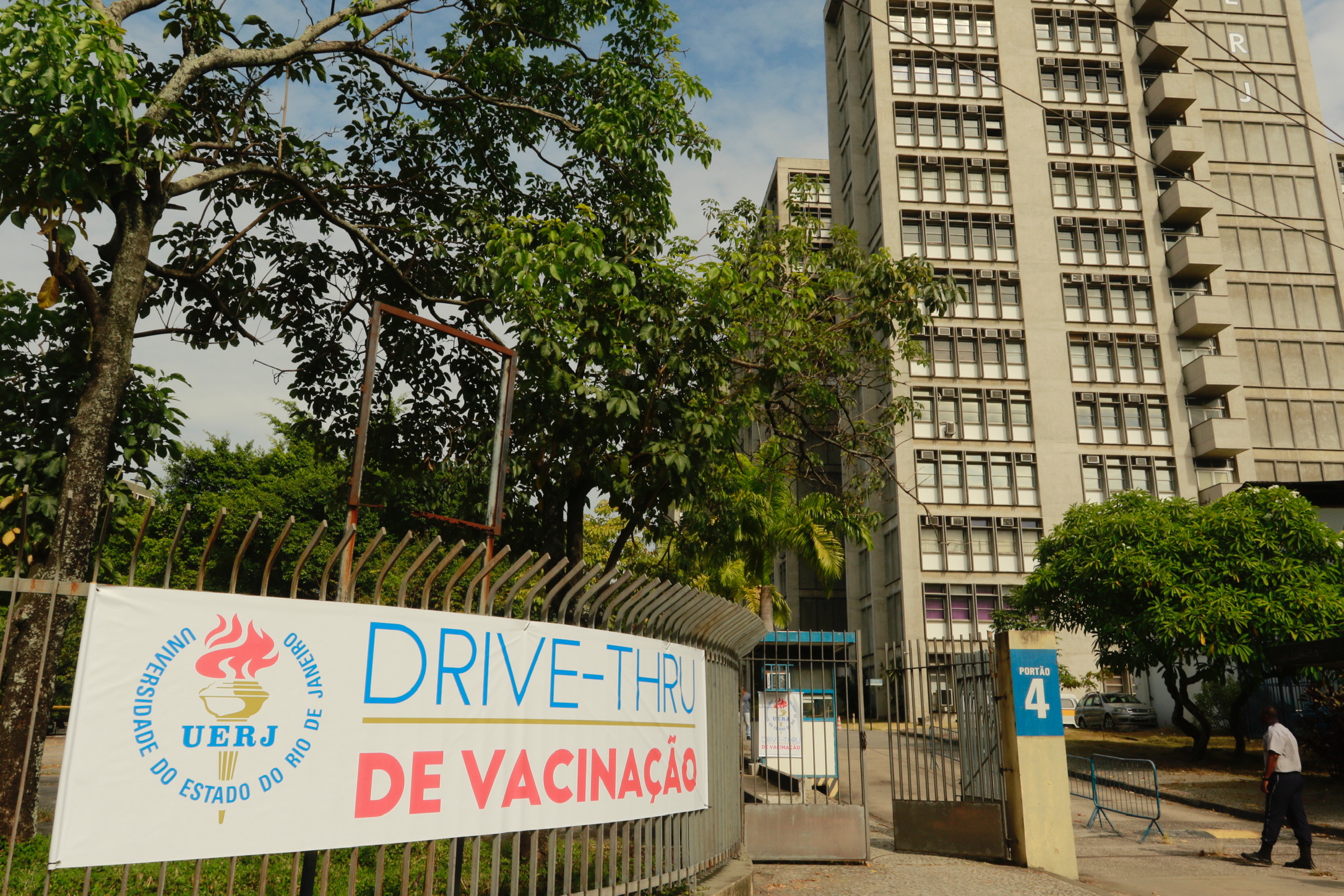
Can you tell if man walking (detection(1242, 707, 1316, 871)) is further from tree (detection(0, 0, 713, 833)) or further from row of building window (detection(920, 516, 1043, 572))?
row of building window (detection(920, 516, 1043, 572))

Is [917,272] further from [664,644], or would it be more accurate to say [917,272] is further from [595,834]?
[595,834]

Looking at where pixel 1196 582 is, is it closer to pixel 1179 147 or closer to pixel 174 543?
pixel 174 543

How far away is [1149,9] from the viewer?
47656 millimetres

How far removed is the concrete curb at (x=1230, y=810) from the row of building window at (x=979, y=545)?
940 inches

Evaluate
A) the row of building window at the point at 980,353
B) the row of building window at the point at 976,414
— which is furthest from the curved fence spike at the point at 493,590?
the row of building window at the point at 980,353

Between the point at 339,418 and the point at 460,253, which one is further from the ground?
the point at 460,253

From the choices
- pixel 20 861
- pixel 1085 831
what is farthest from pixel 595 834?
pixel 1085 831

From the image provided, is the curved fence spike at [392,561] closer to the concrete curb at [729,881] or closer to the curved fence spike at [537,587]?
the curved fence spike at [537,587]

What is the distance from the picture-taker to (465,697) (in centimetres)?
502

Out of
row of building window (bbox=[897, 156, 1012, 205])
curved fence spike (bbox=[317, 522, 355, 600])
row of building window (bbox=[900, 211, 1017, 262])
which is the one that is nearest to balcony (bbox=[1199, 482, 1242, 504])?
row of building window (bbox=[900, 211, 1017, 262])

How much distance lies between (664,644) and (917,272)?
8131 millimetres

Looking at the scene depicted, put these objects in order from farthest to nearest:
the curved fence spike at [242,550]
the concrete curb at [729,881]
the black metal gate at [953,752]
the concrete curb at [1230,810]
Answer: the concrete curb at [1230,810] → the black metal gate at [953,752] → the concrete curb at [729,881] → the curved fence spike at [242,550]

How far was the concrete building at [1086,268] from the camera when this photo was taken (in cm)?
4281

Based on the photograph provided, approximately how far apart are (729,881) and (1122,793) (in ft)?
39.7
